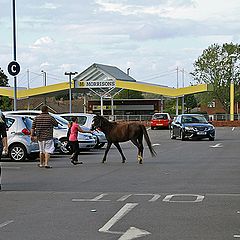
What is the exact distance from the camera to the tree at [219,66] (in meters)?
86.2

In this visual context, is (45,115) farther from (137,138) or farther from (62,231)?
(62,231)

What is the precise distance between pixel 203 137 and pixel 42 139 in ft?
60.8

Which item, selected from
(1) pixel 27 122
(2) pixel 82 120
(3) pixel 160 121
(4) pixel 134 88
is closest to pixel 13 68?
(2) pixel 82 120

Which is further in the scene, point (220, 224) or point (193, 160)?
point (193, 160)

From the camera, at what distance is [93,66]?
64750 millimetres

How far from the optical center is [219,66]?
8656cm

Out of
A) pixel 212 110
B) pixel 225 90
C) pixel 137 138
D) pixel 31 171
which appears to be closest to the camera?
pixel 31 171

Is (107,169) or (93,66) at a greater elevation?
(93,66)

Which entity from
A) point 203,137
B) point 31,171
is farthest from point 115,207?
point 203,137

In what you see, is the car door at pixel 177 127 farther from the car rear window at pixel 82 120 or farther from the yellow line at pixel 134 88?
the yellow line at pixel 134 88

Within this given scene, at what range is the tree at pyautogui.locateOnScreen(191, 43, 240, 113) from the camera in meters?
86.2

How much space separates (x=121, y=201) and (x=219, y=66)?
76.7 meters

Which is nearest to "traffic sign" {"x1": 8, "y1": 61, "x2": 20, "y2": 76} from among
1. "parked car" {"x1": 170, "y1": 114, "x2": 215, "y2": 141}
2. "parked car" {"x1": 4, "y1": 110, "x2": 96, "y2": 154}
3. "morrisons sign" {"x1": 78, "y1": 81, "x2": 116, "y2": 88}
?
"parked car" {"x1": 4, "y1": 110, "x2": 96, "y2": 154}

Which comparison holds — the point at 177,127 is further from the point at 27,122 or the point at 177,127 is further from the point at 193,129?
the point at 27,122
